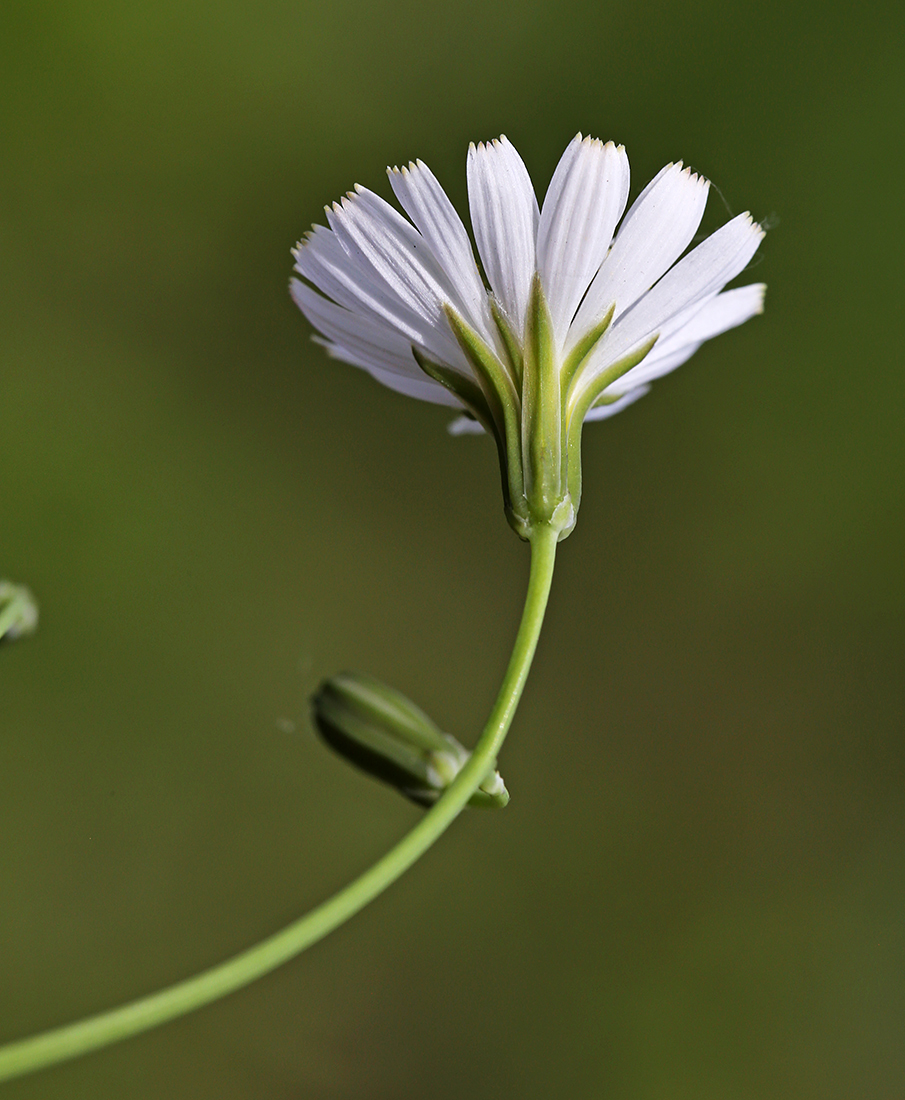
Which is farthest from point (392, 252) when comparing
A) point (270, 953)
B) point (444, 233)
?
point (270, 953)

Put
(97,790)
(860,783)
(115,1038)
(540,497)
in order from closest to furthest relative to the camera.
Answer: (115,1038)
(540,497)
(97,790)
(860,783)

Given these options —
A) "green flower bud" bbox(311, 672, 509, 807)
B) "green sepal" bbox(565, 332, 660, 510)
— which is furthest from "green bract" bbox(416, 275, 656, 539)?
"green flower bud" bbox(311, 672, 509, 807)

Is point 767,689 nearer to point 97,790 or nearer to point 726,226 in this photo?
point 97,790

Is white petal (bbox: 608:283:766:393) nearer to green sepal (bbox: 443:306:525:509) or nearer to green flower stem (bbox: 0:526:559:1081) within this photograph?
green sepal (bbox: 443:306:525:509)

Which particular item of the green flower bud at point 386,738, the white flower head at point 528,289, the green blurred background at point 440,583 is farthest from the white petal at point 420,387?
the green blurred background at point 440,583

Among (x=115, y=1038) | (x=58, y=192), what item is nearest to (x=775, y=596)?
(x=58, y=192)

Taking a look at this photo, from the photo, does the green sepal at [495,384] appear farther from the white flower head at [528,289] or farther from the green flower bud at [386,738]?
the green flower bud at [386,738]
